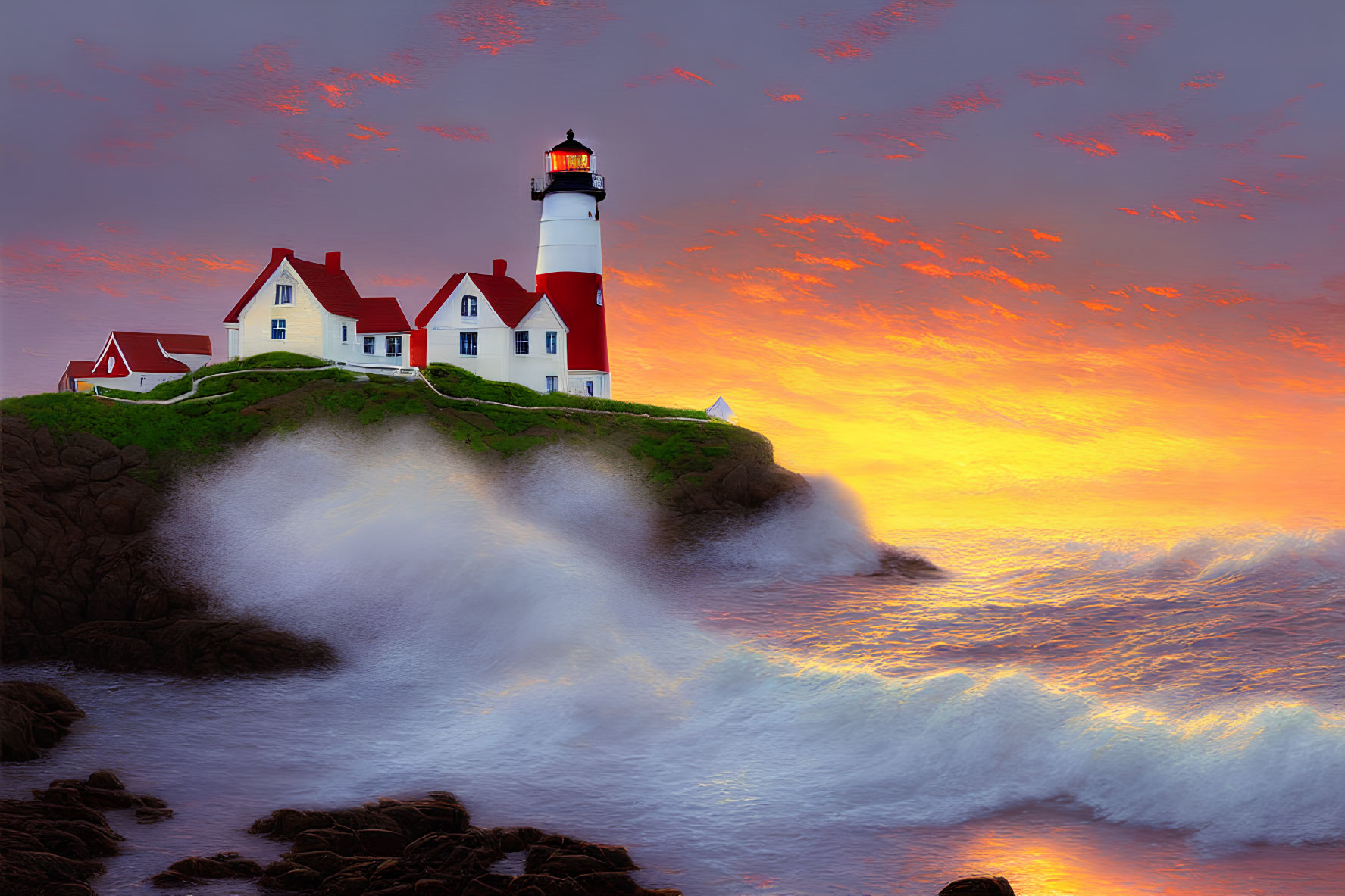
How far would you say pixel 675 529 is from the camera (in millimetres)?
29578

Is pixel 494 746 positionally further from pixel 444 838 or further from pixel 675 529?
pixel 675 529

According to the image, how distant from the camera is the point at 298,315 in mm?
34688

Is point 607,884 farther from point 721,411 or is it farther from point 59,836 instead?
point 721,411

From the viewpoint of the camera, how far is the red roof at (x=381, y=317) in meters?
36.5

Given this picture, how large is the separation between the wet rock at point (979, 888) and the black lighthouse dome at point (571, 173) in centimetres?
3039

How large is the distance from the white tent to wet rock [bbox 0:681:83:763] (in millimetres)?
23077

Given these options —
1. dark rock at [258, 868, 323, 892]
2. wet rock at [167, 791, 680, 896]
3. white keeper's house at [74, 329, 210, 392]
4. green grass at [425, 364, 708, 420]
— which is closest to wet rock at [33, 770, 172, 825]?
wet rock at [167, 791, 680, 896]

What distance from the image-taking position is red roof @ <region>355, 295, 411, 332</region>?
3650 centimetres

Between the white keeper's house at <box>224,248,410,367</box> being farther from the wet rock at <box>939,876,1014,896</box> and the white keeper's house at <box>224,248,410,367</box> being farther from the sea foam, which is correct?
the wet rock at <box>939,876,1014,896</box>

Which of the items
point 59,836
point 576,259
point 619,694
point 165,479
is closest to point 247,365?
point 165,479

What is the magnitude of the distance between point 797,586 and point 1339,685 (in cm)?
1278

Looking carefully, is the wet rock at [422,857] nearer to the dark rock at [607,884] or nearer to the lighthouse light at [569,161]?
the dark rock at [607,884]

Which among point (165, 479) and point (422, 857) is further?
point (165, 479)

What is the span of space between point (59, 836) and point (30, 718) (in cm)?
515
